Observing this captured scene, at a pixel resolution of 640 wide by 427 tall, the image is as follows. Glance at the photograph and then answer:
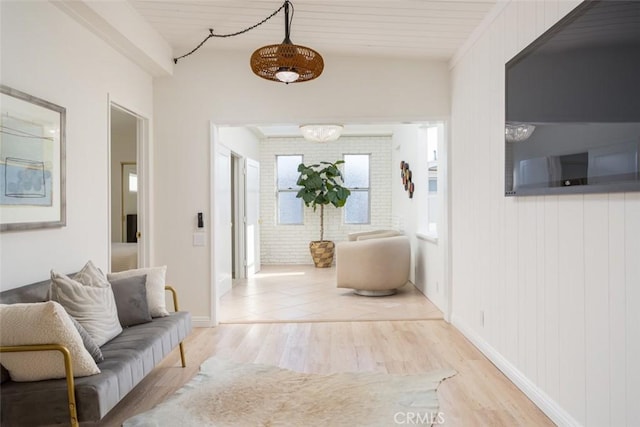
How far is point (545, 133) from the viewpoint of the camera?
2281mm

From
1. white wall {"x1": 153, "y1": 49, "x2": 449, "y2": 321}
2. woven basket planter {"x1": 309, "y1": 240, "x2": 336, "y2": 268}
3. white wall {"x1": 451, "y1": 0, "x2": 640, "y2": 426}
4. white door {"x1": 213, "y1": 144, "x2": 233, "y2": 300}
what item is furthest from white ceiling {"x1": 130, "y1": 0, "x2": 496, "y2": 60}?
woven basket planter {"x1": 309, "y1": 240, "x2": 336, "y2": 268}

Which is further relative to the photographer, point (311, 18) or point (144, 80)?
point (144, 80)

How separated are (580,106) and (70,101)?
10.1 feet

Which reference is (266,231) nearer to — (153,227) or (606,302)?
(153,227)

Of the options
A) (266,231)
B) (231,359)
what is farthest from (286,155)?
(231,359)

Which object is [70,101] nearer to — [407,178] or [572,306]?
[572,306]

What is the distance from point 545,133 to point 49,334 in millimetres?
2669

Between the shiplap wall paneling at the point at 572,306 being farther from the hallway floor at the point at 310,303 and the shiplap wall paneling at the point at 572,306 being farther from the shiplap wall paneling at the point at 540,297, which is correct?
the hallway floor at the point at 310,303

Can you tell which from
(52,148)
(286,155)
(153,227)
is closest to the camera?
(52,148)

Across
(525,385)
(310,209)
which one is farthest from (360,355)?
(310,209)

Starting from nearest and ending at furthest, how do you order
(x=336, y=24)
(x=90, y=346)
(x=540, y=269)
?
(x=90, y=346), (x=540, y=269), (x=336, y=24)

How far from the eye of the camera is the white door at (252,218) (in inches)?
277

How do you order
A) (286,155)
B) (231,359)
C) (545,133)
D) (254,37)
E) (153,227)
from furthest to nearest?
(286,155) → (153,227) → (254,37) → (231,359) → (545,133)

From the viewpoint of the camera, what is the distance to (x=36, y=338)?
1.84 meters
